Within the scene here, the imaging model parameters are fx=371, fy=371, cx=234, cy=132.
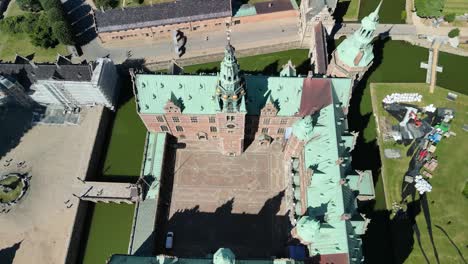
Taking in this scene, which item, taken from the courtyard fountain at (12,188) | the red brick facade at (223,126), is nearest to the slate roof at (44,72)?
the red brick facade at (223,126)

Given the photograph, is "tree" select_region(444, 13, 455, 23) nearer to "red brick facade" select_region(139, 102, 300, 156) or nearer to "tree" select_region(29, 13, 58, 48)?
"red brick facade" select_region(139, 102, 300, 156)

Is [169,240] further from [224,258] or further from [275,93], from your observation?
[275,93]

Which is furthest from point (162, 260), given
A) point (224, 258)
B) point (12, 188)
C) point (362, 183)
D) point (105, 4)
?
point (105, 4)


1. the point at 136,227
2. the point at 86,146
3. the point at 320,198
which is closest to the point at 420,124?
the point at 320,198

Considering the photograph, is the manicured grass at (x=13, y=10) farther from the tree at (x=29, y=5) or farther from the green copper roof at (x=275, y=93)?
the green copper roof at (x=275, y=93)

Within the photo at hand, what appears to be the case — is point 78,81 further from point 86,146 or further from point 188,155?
point 188,155
